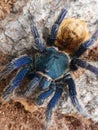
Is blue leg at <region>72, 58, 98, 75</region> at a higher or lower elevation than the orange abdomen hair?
lower

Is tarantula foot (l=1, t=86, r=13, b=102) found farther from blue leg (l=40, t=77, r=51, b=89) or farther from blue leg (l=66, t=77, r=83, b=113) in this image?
blue leg (l=66, t=77, r=83, b=113)

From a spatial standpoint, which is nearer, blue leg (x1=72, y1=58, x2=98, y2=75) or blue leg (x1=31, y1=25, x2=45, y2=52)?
blue leg (x1=72, y1=58, x2=98, y2=75)

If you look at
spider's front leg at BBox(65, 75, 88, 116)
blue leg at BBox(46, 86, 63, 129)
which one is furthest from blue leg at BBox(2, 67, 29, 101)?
spider's front leg at BBox(65, 75, 88, 116)

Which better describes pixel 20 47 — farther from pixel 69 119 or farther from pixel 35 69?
pixel 69 119

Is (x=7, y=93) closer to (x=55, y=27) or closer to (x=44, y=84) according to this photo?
(x=44, y=84)

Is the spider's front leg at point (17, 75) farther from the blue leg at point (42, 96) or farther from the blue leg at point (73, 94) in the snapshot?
the blue leg at point (73, 94)

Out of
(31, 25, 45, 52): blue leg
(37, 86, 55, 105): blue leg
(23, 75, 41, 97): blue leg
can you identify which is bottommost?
(37, 86, 55, 105): blue leg

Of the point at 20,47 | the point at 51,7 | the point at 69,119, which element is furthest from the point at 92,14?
the point at 69,119
